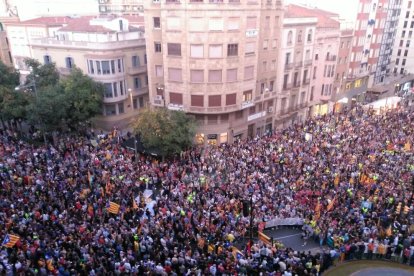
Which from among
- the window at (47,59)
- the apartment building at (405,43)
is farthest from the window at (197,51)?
the apartment building at (405,43)

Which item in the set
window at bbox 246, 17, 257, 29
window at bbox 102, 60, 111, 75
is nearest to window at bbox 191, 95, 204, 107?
window at bbox 246, 17, 257, 29

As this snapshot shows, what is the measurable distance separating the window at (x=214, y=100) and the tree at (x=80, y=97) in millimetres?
12875

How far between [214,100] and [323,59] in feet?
76.2

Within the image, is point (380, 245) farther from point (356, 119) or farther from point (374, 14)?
point (374, 14)

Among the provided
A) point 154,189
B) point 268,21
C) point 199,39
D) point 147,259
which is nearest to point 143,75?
point 199,39

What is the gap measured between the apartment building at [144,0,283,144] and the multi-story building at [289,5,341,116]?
36.0 feet

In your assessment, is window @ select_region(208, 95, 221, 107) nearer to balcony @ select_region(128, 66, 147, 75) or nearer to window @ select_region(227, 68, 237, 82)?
window @ select_region(227, 68, 237, 82)

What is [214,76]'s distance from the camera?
38.2 m

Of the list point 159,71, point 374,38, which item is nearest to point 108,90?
point 159,71

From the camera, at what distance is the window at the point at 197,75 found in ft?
125

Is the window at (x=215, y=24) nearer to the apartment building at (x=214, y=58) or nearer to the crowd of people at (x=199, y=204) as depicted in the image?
the apartment building at (x=214, y=58)

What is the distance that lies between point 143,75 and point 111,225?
98.6 feet

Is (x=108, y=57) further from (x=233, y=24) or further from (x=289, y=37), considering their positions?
(x=289, y=37)

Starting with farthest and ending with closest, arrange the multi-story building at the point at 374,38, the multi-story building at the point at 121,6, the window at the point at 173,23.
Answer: the multi-story building at the point at 121,6
the multi-story building at the point at 374,38
the window at the point at 173,23
